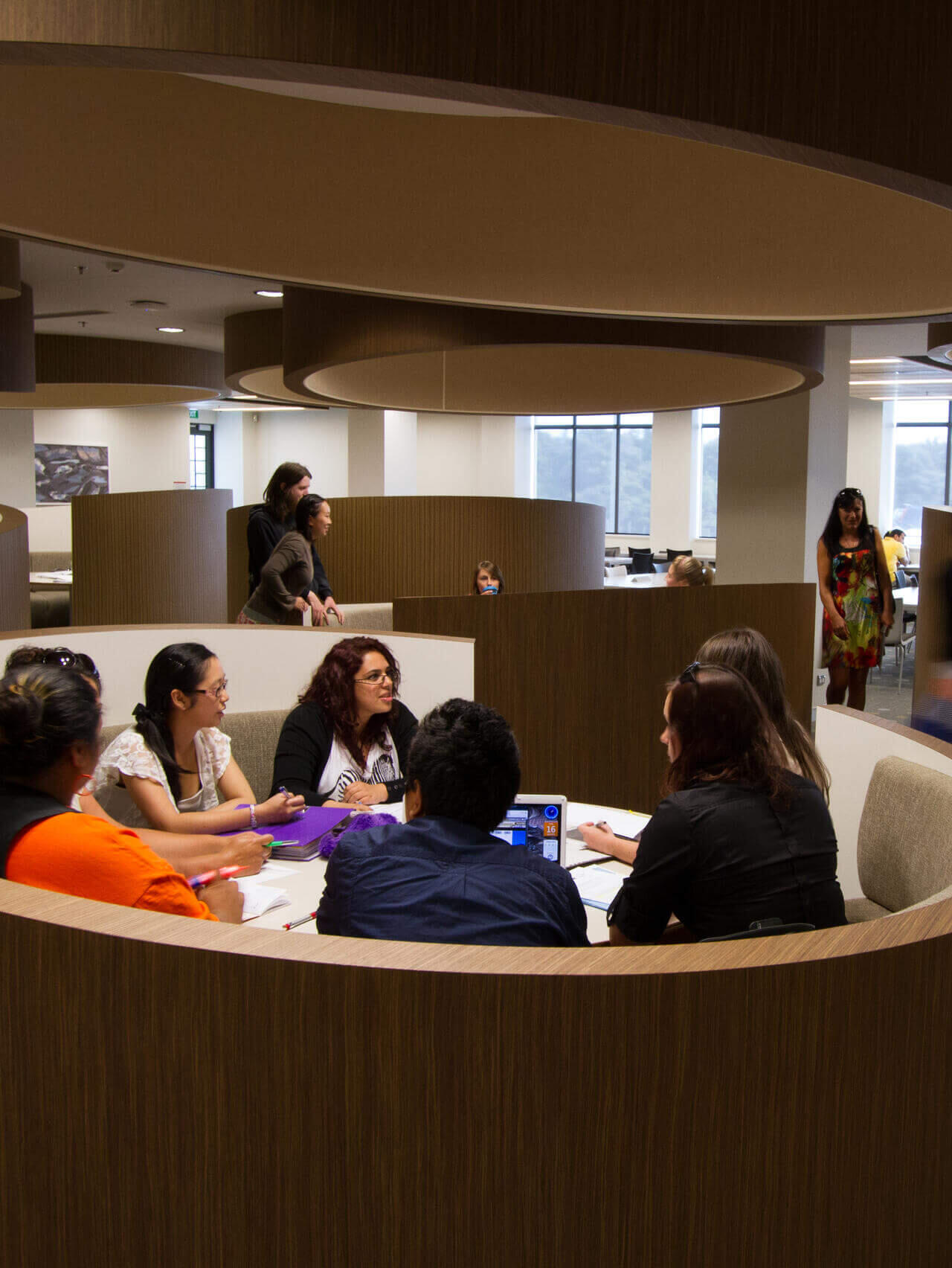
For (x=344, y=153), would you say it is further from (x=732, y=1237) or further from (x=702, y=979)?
(x=732, y=1237)

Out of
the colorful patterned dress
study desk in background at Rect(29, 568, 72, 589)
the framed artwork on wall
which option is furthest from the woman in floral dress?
the framed artwork on wall

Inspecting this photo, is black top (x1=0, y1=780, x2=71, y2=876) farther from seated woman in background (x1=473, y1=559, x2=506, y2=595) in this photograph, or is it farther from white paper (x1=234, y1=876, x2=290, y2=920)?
seated woman in background (x1=473, y1=559, x2=506, y2=595)

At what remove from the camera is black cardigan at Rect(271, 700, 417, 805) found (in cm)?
373

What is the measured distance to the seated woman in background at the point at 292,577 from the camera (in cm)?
608

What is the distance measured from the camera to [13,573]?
5.48 m

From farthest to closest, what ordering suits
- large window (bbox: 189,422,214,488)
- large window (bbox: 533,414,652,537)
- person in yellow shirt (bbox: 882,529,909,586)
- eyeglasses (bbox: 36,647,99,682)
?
large window (bbox: 189,422,214,488) → large window (bbox: 533,414,652,537) → person in yellow shirt (bbox: 882,529,909,586) → eyeglasses (bbox: 36,647,99,682)

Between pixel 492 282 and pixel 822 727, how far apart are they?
90.0 inches

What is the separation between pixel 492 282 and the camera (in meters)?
2.38

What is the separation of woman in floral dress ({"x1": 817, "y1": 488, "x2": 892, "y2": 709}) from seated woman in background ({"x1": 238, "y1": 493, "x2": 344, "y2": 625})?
2.78 meters

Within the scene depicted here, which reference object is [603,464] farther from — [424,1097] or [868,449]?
[424,1097]

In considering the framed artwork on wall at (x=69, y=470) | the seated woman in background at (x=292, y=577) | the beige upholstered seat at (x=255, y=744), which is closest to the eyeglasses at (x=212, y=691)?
the beige upholstered seat at (x=255, y=744)

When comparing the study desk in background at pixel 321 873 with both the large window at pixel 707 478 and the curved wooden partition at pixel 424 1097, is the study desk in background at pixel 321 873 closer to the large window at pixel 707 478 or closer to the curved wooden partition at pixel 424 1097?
the curved wooden partition at pixel 424 1097

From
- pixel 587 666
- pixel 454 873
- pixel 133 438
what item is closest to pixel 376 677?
pixel 587 666

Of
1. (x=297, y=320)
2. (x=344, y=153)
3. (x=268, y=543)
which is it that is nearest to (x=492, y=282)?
(x=344, y=153)
